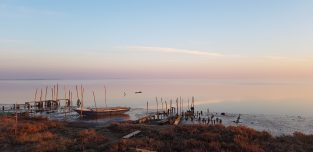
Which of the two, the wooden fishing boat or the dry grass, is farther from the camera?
the wooden fishing boat

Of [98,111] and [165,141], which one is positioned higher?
[165,141]

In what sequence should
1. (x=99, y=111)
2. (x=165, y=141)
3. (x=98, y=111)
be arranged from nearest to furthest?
1. (x=165, y=141)
2. (x=98, y=111)
3. (x=99, y=111)

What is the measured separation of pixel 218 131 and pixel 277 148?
12.0ft

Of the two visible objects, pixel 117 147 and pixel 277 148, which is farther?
pixel 277 148

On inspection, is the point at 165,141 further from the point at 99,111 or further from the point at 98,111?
the point at 99,111

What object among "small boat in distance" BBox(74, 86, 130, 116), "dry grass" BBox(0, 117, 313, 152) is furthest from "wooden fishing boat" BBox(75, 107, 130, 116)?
"dry grass" BBox(0, 117, 313, 152)

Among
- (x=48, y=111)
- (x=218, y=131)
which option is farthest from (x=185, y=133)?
(x=48, y=111)

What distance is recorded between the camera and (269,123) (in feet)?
126

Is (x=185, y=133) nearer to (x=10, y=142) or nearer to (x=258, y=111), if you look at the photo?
(x=10, y=142)

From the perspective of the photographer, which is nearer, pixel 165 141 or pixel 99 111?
pixel 165 141

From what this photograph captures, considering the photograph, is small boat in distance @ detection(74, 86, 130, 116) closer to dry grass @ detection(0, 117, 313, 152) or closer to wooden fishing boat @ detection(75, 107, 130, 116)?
wooden fishing boat @ detection(75, 107, 130, 116)

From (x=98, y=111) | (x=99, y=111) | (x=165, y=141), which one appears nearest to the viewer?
(x=165, y=141)

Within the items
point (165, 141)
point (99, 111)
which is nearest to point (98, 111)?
point (99, 111)

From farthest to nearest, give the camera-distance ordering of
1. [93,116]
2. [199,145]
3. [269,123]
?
1. [93,116]
2. [269,123]
3. [199,145]
